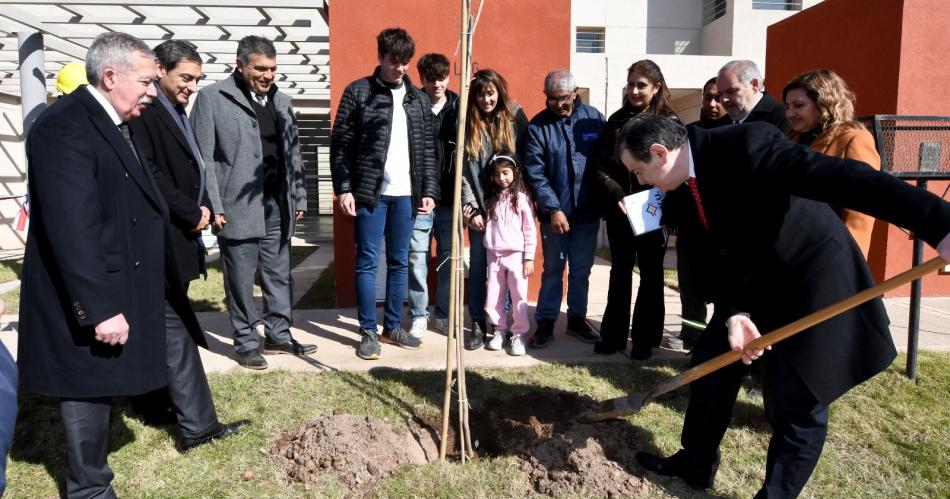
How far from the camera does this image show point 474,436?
333 centimetres

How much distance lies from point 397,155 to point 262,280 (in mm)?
1273

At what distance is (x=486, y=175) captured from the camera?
4.48 m

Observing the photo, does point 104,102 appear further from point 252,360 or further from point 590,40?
point 590,40

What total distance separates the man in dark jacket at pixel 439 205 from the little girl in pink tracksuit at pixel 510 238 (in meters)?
0.33

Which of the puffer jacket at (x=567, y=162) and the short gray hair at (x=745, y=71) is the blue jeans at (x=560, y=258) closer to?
the puffer jacket at (x=567, y=162)

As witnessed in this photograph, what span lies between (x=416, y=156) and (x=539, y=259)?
76.9 inches

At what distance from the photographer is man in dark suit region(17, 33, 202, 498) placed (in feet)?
7.53

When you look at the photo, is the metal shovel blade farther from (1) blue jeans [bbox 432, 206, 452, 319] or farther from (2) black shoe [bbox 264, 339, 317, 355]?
(2) black shoe [bbox 264, 339, 317, 355]

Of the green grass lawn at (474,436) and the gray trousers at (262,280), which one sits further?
the gray trousers at (262,280)

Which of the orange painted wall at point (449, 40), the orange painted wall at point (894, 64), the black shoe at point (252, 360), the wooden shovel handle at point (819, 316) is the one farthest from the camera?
the orange painted wall at point (894, 64)

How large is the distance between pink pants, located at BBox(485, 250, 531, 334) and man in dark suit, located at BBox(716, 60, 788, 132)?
169 centimetres

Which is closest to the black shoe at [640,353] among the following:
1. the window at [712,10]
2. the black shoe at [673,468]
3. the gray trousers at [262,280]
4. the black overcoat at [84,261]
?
the black shoe at [673,468]

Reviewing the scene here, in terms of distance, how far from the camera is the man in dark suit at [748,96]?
12.5ft

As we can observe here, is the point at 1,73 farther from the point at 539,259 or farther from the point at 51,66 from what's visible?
the point at 539,259
